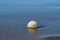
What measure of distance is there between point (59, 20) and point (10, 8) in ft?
6.79

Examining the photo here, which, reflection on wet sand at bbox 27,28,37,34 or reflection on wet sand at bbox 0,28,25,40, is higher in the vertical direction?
reflection on wet sand at bbox 27,28,37,34

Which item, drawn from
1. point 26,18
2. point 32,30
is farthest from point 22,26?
point 26,18

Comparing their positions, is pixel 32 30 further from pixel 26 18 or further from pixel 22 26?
pixel 26 18

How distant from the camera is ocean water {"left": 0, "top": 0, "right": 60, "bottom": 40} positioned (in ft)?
19.7

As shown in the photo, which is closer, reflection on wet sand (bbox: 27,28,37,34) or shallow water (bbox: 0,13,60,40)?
shallow water (bbox: 0,13,60,40)

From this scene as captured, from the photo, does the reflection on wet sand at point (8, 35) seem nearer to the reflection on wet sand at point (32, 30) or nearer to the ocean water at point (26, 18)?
the ocean water at point (26, 18)

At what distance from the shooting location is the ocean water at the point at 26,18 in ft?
19.7

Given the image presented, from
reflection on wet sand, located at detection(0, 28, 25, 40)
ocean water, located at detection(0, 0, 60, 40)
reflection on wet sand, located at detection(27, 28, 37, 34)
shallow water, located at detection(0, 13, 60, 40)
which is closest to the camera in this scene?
reflection on wet sand, located at detection(0, 28, 25, 40)

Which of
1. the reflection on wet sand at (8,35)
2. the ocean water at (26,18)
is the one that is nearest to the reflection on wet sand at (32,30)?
the ocean water at (26,18)

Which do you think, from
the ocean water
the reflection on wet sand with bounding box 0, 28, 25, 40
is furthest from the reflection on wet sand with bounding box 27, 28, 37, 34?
the reflection on wet sand with bounding box 0, 28, 25, 40

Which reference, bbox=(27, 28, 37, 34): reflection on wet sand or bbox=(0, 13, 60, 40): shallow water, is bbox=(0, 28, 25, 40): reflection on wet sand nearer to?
bbox=(0, 13, 60, 40): shallow water

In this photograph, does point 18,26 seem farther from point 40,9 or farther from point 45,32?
point 40,9

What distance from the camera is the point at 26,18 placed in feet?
24.1

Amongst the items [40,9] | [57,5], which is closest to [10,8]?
[40,9]
